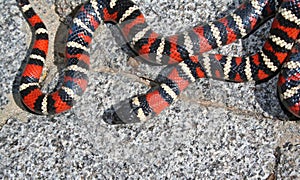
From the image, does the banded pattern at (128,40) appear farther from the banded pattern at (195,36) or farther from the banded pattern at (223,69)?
the banded pattern at (223,69)

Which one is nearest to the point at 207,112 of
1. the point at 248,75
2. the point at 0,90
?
the point at 248,75

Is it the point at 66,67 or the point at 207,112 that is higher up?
the point at 66,67

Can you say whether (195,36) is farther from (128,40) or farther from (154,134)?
(154,134)

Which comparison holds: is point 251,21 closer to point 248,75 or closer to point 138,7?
point 248,75

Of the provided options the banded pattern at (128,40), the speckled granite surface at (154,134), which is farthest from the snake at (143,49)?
the speckled granite surface at (154,134)

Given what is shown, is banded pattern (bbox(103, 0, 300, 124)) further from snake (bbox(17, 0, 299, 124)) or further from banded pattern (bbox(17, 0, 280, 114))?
banded pattern (bbox(17, 0, 280, 114))
